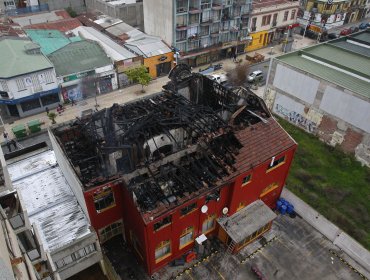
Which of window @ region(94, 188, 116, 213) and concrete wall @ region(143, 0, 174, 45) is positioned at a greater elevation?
concrete wall @ region(143, 0, 174, 45)

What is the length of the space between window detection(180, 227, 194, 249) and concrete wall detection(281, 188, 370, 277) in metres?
14.0

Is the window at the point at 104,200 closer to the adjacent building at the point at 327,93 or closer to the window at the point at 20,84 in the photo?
the window at the point at 20,84

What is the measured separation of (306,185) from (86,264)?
2955cm

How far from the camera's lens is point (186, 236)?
106ft

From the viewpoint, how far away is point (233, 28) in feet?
240

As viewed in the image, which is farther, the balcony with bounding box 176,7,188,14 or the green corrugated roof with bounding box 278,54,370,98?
the balcony with bounding box 176,7,188,14

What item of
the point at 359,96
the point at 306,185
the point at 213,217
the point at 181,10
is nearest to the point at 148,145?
the point at 213,217

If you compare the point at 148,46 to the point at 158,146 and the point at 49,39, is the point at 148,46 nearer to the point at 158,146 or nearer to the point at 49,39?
the point at 49,39

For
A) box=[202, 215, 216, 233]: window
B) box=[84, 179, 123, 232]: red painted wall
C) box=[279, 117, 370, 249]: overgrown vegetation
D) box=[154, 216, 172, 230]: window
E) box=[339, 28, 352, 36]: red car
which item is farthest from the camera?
box=[339, 28, 352, 36]: red car

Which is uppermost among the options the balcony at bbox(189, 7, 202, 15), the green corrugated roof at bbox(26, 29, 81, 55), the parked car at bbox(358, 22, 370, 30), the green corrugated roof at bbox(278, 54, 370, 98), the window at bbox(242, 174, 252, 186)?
the balcony at bbox(189, 7, 202, 15)

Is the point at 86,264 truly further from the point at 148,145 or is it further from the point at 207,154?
the point at 207,154

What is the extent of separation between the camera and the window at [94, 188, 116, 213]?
28.8m

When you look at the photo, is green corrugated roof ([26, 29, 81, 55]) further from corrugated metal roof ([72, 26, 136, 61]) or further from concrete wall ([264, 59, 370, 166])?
concrete wall ([264, 59, 370, 166])

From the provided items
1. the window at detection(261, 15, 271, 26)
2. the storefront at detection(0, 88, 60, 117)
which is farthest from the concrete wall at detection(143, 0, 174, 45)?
the window at detection(261, 15, 271, 26)
